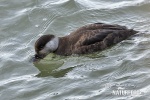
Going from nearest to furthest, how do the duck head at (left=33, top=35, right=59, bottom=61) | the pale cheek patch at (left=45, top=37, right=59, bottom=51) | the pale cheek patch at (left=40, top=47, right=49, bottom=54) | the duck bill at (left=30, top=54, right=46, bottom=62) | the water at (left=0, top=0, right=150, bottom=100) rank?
1. the water at (left=0, top=0, right=150, bottom=100)
2. the duck bill at (left=30, top=54, right=46, bottom=62)
3. the duck head at (left=33, top=35, right=59, bottom=61)
4. the pale cheek patch at (left=40, top=47, right=49, bottom=54)
5. the pale cheek patch at (left=45, top=37, right=59, bottom=51)

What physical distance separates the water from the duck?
168 mm

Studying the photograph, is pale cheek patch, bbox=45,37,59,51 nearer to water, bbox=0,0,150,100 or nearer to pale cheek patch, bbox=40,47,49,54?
pale cheek patch, bbox=40,47,49,54

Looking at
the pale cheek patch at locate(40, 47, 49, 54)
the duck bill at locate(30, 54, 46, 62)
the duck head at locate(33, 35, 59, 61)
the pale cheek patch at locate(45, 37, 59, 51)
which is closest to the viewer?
the duck bill at locate(30, 54, 46, 62)

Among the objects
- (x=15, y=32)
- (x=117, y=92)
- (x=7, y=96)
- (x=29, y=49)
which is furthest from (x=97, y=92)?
(x=15, y=32)

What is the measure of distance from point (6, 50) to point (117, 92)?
3.82 m

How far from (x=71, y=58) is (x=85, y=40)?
564 mm

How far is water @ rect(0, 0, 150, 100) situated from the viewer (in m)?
9.60

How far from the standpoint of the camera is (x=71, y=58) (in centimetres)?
1158

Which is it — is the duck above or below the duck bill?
above

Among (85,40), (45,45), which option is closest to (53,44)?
(45,45)

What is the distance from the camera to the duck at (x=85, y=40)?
11.6 metres

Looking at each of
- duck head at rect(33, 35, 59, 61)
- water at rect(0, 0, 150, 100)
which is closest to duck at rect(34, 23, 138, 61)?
duck head at rect(33, 35, 59, 61)

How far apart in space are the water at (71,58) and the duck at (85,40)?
0.55ft

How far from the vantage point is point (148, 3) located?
44.1 feet
